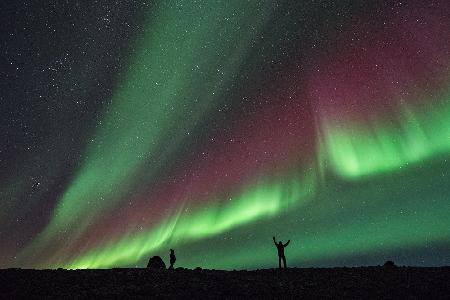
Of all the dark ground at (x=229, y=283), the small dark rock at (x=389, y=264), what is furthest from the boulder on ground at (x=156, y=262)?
the small dark rock at (x=389, y=264)

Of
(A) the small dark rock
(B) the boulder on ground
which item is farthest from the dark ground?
(B) the boulder on ground

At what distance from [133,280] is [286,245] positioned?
41.7 feet

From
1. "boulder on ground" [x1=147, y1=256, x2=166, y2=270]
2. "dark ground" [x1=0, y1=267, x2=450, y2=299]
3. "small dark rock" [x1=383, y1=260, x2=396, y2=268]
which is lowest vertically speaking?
"dark ground" [x1=0, y1=267, x2=450, y2=299]

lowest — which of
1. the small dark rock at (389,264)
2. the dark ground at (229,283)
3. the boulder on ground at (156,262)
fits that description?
the dark ground at (229,283)

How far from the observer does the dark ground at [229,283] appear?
69.8ft

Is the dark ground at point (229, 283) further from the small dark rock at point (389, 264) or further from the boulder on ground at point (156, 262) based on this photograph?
the boulder on ground at point (156, 262)

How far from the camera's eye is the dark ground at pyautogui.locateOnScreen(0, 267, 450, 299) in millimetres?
21266

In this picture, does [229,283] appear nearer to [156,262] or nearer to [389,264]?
[156,262]

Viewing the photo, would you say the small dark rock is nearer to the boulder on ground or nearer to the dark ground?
the dark ground

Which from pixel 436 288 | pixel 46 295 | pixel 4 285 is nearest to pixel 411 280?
pixel 436 288

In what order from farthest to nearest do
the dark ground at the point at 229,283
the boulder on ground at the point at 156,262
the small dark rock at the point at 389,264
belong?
the boulder on ground at the point at 156,262 < the small dark rock at the point at 389,264 < the dark ground at the point at 229,283

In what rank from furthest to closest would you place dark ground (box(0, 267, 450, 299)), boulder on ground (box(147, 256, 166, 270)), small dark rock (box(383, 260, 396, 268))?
boulder on ground (box(147, 256, 166, 270)), small dark rock (box(383, 260, 396, 268)), dark ground (box(0, 267, 450, 299))

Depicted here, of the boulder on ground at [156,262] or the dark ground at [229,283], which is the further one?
the boulder on ground at [156,262]

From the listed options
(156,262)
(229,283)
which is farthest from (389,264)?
(156,262)
